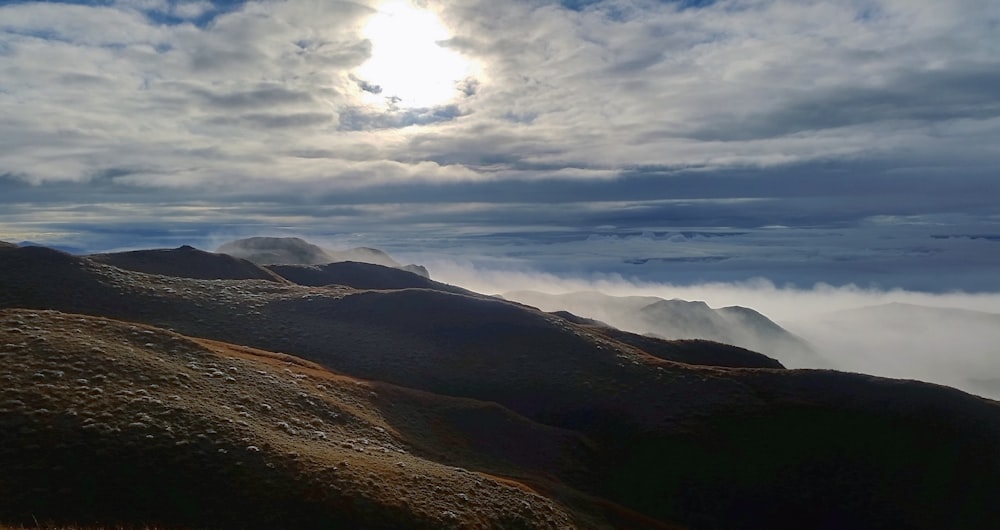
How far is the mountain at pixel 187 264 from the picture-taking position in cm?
10731

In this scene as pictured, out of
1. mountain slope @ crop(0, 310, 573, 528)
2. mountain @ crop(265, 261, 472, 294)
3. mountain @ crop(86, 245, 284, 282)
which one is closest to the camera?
mountain slope @ crop(0, 310, 573, 528)

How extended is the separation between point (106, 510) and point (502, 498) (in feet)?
62.3

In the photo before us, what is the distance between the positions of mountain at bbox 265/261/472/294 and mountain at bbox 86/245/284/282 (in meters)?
11.9

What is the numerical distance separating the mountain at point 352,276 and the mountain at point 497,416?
50.2 meters

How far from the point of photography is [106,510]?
26391mm

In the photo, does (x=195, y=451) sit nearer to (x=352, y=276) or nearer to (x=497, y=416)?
(x=497, y=416)

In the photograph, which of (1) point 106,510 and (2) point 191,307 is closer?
(1) point 106,510

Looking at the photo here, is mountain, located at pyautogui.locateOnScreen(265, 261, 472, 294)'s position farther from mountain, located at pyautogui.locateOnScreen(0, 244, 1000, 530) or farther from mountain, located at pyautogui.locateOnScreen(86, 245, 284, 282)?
mountain, located at pyautogui.locateOnScreen(0, 244, 1000, 530)

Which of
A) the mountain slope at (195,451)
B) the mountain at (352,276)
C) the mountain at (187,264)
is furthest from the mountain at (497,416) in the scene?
the mountain at (352,276)

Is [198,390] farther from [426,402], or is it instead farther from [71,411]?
[426,402]

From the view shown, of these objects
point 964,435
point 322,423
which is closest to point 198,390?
point 322,423

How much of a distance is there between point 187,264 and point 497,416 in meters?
83.0

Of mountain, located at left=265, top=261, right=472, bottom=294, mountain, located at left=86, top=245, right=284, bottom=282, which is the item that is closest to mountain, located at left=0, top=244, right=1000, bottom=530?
mountain, located at left=86, top=245, right=284, bottom=282

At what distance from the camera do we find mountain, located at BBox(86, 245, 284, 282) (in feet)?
352
